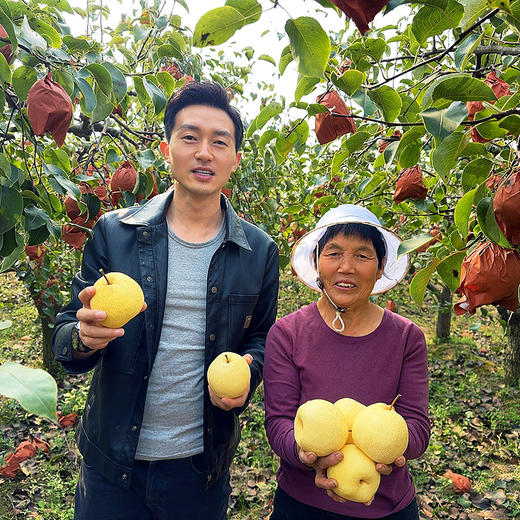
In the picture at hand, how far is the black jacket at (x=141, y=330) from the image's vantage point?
1321 millimetres

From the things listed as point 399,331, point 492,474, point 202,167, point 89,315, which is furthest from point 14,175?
point 492,474

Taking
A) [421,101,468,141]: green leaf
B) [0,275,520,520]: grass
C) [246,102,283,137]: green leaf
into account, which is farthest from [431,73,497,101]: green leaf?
[0,275,520,520]: grass

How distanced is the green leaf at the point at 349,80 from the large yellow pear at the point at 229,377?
0.77 meters

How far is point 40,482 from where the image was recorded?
9.53ft

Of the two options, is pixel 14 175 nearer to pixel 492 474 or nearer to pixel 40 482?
pixel 40 482

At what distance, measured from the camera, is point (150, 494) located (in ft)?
4.39

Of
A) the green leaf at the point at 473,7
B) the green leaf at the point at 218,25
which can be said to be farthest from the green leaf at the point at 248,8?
the green leaf at the point at 473,7

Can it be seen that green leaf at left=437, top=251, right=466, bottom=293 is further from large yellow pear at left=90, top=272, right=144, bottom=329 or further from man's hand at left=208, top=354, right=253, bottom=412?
large yellow pear at left=90, top=272, right=144, bottom=329

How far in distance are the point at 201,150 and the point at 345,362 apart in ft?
2.48

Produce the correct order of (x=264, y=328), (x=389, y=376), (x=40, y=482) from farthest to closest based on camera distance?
1. (x=40, y=482)
2. (x=264, y=328)
3. (x=389, y=376)

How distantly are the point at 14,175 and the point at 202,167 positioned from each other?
50cm

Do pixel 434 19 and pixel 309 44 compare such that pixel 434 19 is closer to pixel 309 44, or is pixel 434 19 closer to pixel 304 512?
pixel 309 44

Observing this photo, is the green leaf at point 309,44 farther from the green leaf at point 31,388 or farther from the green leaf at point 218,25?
the green leaf at point 31,388

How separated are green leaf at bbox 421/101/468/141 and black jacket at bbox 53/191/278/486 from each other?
0.80 m
